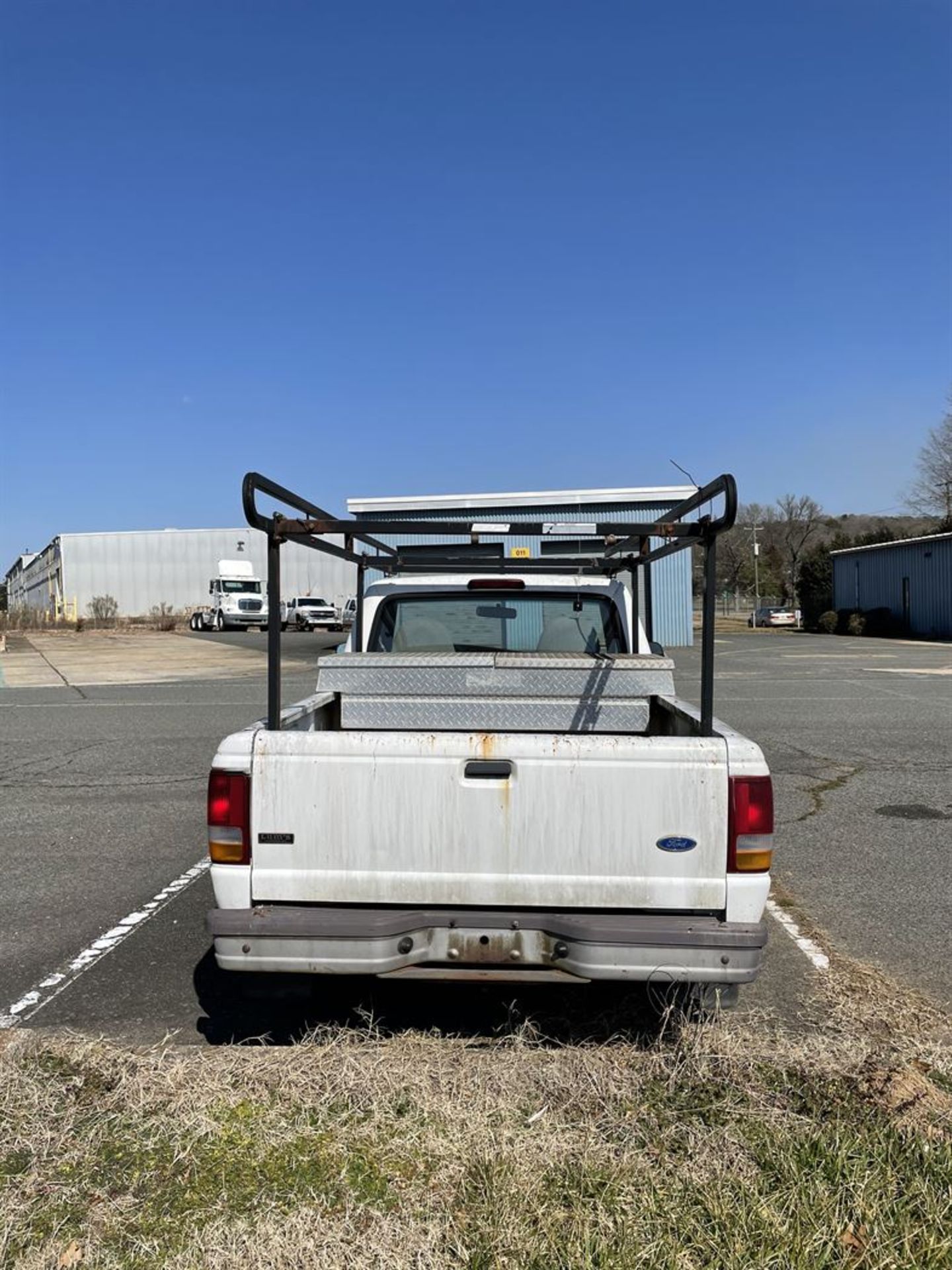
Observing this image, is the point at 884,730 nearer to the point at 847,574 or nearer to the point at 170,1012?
the point at 170,1012

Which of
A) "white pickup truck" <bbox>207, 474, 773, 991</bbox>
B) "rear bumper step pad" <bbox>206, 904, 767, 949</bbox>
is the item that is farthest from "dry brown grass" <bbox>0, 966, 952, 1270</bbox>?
"rear bumper step pad" <bbox>206, 904, 767, 949</bbox>

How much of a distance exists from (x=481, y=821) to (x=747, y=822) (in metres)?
0.87

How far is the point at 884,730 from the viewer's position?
12.1m

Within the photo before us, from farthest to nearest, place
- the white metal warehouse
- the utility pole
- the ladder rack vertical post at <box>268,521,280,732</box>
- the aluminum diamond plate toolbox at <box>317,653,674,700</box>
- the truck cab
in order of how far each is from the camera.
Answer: the utility pole
the white metal warehouse
the truck cab
the aluminum diamond plate toolbox at <box>317,653,674,700</box>
the ladder rack vertical post at <box>268,521,280,732</box>

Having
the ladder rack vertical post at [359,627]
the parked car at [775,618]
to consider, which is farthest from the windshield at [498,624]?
the parked car at [775,618]

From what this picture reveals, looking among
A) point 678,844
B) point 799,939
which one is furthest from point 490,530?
point 799,939

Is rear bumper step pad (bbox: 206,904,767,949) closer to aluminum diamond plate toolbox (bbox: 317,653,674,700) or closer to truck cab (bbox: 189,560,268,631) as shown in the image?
aluminum diamond plate toolbox (bbox: 317,653,674,700)

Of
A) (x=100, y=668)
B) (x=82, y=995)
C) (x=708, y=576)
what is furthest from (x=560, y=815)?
(x=100, y=668)

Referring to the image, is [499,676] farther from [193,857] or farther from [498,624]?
[193,857]

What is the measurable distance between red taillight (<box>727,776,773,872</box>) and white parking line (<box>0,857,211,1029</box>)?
2888 mm

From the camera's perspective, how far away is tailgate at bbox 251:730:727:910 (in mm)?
3273

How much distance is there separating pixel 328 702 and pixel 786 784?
549cm

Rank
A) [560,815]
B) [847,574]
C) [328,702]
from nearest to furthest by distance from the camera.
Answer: [560,815] < [328,702] < [847,574]

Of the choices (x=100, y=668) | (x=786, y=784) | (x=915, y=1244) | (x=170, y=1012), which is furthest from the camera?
(x=100, y=668)
